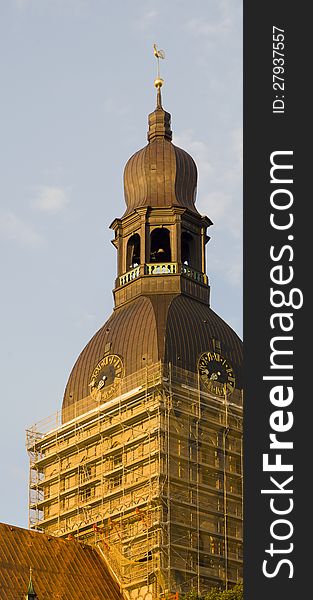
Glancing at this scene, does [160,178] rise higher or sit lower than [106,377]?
higher

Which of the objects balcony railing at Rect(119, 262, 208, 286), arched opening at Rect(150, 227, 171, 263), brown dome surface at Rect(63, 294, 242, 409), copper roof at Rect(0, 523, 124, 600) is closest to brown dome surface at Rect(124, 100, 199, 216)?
arched opening at Rect(150, 227, 171, 263)

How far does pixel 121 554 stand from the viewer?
82625mm

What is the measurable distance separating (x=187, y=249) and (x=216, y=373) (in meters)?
10.8

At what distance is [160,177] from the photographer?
313 feet

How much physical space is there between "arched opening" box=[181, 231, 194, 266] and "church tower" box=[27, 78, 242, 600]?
0.20ft

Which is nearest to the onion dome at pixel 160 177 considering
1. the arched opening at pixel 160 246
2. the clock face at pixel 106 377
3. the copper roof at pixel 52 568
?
the arched opening at pixel 160 246

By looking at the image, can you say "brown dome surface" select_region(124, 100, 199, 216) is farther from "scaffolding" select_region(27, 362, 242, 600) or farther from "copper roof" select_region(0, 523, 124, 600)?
"copper roof" select_region(0, 523, 124, 600)

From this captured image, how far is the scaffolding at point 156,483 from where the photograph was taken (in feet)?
266

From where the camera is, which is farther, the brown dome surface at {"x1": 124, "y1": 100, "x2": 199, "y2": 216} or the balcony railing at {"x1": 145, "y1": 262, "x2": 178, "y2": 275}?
the brown dome surface at {"x1": 124, "y1": 100, "x2": 199, "y2": 216}

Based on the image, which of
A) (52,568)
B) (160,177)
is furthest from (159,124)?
(52,568)

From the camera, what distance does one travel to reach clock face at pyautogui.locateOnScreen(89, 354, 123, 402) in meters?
86.9

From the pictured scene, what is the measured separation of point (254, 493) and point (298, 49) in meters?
12.6

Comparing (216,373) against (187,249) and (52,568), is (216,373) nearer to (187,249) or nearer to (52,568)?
(187,249)

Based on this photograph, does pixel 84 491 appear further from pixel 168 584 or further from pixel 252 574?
pixel 252 574
